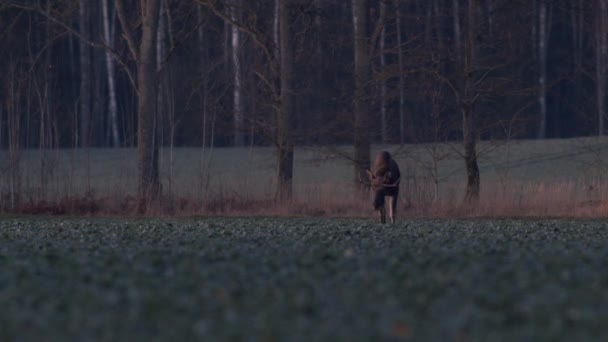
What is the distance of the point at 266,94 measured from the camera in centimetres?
3083

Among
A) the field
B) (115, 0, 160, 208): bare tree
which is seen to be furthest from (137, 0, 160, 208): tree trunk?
the field

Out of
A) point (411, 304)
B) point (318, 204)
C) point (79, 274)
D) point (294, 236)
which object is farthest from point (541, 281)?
point (318, 204)

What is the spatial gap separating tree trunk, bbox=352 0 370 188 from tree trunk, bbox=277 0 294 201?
1700 millimetres

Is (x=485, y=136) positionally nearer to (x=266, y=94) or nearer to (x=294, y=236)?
(x=266, y=94)

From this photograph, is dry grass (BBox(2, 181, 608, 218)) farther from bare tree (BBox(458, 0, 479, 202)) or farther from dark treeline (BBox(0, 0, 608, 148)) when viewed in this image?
dark treeline (BBox(0, 0, 608, 148))

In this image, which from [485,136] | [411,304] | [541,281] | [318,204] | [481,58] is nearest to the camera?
[411,304]

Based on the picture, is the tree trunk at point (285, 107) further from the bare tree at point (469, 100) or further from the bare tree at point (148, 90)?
the bare tree at point (469, 100)

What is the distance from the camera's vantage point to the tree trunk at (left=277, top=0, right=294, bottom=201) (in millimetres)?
29516

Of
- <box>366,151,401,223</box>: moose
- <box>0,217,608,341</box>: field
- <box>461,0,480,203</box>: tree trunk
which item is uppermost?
<box>461,0,480,203</box>: tree trunk

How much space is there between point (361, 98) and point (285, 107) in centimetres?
200

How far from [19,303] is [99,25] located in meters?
48.7

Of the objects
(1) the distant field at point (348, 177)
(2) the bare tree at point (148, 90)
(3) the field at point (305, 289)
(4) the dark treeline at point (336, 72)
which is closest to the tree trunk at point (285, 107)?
(4) the dark treeline at point (336, 72)

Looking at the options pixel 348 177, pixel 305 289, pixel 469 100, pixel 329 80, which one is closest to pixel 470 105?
pixel 469 100

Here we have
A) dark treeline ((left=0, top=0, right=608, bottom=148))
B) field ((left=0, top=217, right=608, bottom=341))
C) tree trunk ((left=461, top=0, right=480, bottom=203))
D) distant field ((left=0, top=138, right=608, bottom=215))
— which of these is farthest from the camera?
dark treeline ((left=0, top=0, right=608, bottom=148))
